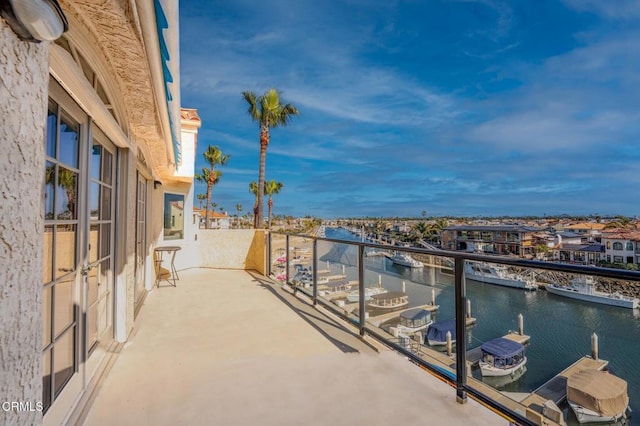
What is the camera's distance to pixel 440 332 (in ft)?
7.47

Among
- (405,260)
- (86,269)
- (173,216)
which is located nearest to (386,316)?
(405,260)

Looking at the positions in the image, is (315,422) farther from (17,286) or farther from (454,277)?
(17,286)

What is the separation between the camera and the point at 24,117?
888mm

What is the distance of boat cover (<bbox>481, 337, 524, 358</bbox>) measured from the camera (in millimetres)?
1754

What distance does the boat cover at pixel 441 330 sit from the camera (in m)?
2.12

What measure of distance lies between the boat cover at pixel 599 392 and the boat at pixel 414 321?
967 millimetres

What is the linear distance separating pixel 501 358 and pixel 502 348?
60mm

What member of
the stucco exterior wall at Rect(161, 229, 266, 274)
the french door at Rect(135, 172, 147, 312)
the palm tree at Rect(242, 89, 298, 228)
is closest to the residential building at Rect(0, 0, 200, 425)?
the french door at Rect(135, 172, 147, 312)

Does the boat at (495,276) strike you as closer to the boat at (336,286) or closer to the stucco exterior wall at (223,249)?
the boat at (336,286)

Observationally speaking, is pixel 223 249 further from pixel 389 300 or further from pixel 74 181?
pixel 74 181

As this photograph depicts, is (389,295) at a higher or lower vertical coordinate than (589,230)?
lower

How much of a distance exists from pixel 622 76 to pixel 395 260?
5472cm

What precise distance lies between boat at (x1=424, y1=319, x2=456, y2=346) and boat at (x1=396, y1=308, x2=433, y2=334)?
0.05m

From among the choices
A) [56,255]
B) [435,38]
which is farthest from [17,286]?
[435,38]
